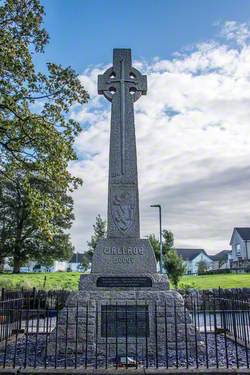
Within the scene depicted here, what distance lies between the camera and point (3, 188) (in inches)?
1423

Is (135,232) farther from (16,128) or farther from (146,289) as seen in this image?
(16,128)

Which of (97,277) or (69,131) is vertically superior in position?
(69,131)

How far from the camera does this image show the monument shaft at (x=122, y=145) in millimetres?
8320

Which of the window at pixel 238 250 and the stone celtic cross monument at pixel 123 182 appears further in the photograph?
the window at pixel 238 250

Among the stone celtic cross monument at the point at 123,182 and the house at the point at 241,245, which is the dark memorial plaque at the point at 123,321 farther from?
the house at the point at 241,245

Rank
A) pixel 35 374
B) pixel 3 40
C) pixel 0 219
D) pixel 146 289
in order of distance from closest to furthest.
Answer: pixel 35 374 → pixel 146 289 → pixel 3 40 → pixel 0 219

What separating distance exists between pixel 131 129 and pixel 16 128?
5.19 meters

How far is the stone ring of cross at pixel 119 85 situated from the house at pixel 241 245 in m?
57.4

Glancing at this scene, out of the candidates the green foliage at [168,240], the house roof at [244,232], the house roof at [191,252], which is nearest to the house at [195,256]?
the house roof at [191,252]

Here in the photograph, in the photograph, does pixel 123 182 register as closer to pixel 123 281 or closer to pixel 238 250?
pixel 123 281

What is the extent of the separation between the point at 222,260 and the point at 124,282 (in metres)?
89.9

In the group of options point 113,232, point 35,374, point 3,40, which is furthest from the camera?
point 3,40

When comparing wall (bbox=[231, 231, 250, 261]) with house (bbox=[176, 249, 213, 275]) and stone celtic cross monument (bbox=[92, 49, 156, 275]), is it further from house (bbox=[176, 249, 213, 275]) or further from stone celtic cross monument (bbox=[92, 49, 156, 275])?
stone celtic cross monument (bbox=[92, 49, 156, 275])

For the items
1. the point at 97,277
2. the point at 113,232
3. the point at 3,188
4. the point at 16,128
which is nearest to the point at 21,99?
the point at 16,128
